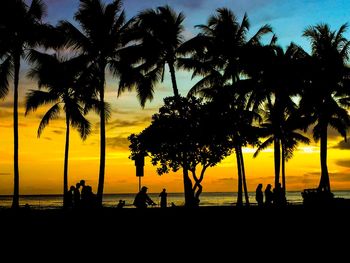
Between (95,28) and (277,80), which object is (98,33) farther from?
(277,80)

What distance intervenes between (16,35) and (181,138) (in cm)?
1250

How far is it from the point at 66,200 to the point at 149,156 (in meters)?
7.23

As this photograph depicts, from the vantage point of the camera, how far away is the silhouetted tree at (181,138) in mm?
33625

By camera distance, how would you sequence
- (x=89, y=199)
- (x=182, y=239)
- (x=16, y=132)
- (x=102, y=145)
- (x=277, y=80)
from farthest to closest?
1. (x=277, y=80)
2. (x=102, y=145)
3. (x=16, y=132)
4. (x=89, y=199)
5. (x=182, y=239)

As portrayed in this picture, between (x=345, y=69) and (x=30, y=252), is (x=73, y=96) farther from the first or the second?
(x=30, y=252)

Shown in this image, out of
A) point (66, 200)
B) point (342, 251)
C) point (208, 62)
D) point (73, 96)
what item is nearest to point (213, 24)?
point (208, 62)

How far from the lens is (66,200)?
2955cm

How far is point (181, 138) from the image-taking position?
33.7 m

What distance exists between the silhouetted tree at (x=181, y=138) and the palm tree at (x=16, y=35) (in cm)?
894

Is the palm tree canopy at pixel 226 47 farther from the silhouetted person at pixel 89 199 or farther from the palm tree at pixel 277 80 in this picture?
the silhouetted person at pixel 89 199

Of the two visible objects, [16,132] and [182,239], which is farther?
[16,132]

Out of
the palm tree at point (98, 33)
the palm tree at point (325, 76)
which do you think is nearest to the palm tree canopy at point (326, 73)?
the palm tree at point (325, 76)

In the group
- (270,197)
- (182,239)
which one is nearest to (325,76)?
(270,197)

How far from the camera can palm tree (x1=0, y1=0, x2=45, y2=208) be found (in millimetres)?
28141
